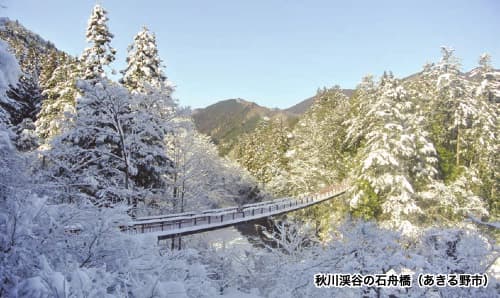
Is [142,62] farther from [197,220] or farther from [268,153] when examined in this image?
[268,153]

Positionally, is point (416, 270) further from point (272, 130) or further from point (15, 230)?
point (272, 130)

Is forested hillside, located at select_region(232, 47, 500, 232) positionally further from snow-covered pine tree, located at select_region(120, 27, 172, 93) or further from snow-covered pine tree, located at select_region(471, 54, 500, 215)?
snow-covered pine tree, located at select_region(120, 27, 172, 93)

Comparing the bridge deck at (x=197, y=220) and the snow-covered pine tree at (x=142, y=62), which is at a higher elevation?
the snow-covered pine tree at (x=142, y=62)

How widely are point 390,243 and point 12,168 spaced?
8.64 meters

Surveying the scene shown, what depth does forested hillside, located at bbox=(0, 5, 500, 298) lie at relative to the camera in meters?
3.72

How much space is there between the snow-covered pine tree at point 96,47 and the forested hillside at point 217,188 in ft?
0.27

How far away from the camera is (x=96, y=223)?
4090 mm

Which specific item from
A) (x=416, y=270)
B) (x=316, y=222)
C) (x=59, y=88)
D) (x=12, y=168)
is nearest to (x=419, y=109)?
(x=316, y=222)

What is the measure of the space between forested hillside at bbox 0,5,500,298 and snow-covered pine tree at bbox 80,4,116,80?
8cm

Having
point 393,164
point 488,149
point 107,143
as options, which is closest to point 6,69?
point 107,143

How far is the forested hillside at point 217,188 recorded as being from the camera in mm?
3721

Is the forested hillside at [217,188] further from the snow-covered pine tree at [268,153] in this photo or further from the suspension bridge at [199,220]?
the suspension bridge at [199,220]

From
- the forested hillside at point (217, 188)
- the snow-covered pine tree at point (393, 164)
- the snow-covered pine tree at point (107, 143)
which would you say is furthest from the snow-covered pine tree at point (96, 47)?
the snow-covered pine tree at point (393, 164)

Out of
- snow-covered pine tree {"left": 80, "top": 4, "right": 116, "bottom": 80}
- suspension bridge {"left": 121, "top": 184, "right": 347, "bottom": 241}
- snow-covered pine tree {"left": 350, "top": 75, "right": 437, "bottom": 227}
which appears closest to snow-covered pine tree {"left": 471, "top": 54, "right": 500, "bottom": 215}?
snow-covered pine tree {"left": 350, "top": 75, "right": 437, "bottom": 227}
